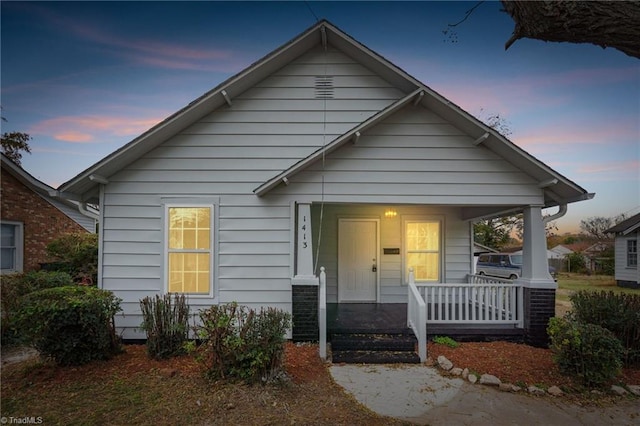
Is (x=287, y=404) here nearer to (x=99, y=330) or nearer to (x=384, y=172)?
(x=99, y=330)

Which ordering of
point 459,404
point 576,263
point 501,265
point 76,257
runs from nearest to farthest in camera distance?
1. point 459,404
2. point 76,257
3. point 501,265
4. point 576,263

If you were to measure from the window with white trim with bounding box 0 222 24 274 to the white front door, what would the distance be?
11246 mm

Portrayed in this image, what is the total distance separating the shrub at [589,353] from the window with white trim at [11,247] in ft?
50.8

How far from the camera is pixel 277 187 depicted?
670 centimetres

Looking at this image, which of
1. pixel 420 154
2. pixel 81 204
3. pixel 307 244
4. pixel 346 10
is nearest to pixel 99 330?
pixel 81 204

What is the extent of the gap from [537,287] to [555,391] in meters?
2.49

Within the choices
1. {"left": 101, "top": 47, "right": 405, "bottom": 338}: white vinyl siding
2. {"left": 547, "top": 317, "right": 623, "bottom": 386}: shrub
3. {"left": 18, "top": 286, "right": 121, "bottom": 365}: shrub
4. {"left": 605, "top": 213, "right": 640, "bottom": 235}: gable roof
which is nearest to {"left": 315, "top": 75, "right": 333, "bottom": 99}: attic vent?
{"left": 101, "top": 47, "right": 405, "bottom": 338}: white vinyl siding

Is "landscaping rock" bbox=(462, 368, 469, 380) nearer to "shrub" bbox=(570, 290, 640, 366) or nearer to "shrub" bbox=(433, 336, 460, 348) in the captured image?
"shrub" bbox=(433, 336, 460, 348)

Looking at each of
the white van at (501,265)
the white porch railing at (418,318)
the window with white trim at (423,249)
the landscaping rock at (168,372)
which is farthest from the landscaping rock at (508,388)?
the white van at (501,265)

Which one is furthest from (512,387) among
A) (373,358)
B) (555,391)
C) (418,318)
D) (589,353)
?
(373,358)

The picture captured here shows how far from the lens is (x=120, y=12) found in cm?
855

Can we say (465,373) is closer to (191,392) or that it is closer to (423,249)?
(191,392)

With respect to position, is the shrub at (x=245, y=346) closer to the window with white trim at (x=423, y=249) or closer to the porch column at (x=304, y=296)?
the porch column at (x=304, y=296)

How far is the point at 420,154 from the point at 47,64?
10396mm
